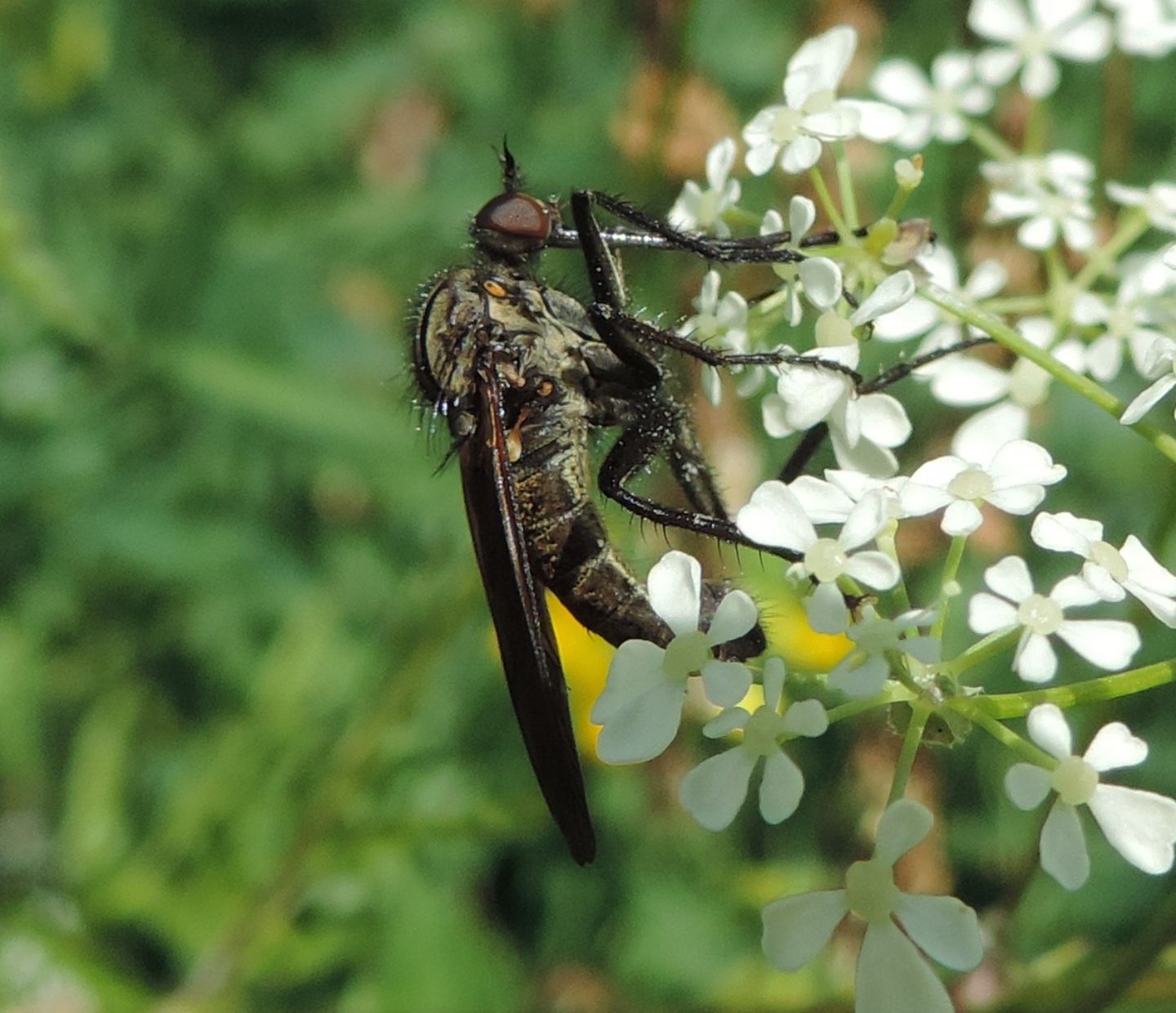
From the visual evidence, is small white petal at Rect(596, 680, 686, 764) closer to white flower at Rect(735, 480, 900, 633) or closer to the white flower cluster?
the white flower cluster

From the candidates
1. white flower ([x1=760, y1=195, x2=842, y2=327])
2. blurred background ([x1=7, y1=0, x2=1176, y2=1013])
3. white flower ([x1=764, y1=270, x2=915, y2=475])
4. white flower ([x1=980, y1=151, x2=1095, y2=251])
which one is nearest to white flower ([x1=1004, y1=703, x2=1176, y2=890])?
white flower ([x1=764, y1=270, x2=915, y2=475])

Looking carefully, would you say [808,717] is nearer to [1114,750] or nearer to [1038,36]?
[1114,750]

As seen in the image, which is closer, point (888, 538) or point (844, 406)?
point (888, 538)

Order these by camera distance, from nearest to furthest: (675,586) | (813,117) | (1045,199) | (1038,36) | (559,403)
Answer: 1. (675,586)
2. (813,117)
3. (1045,199)
4. (559,403)
5. (1038,36)

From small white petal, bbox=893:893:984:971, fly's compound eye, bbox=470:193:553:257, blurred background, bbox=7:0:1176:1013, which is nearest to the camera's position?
small white petal, bbox=893:893:984:971

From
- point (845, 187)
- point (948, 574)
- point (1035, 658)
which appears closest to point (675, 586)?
point (948, 574)

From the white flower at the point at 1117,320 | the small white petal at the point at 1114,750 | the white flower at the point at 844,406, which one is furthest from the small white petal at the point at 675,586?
the white flower at the point at 1117,320
